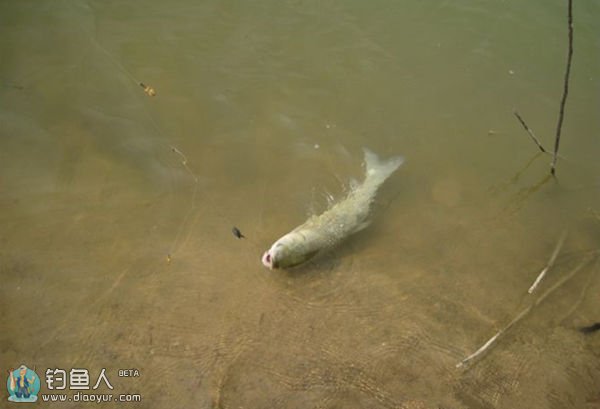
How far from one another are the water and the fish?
0.16m

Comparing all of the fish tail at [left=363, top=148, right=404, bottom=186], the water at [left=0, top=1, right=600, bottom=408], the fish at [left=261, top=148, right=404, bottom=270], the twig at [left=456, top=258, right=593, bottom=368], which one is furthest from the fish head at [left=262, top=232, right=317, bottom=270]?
the twig at [left=456, top=258, right=593, bottom=368]

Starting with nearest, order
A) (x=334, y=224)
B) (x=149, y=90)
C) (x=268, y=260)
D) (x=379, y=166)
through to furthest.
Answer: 1. (x=268, y=260)
2. (x=334, y=224)
3. (x=379, y=166)
4. (x=149, y=90)

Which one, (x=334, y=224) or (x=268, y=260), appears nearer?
(x=268, y=260)

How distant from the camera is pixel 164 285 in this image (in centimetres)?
396

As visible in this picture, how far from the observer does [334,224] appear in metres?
4.49

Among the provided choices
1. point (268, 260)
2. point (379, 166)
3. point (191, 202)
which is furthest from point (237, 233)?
point (379, 166)

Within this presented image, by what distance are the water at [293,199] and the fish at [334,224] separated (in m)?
0.16

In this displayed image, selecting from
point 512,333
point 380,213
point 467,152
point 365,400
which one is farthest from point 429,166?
point 365,400

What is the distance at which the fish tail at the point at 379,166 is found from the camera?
Result: 505 cm

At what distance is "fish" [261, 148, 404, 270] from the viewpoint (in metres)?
4.04

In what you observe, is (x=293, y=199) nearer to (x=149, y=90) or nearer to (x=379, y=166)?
(x=379, y=166)

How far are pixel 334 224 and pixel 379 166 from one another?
107 centimetres

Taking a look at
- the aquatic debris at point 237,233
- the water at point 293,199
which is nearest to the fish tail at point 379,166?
the water at point 293,199

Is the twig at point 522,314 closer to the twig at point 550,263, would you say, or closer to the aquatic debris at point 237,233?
the twig at point 550,263
